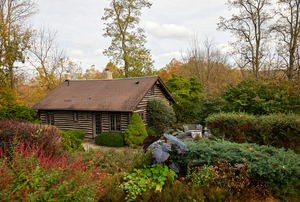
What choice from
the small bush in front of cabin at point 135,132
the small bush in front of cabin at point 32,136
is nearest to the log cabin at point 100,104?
the small bush in front of cabin at point 135,132

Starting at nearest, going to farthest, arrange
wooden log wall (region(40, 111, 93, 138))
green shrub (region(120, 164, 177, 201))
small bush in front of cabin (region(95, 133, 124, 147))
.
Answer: green shrub (region(120, 164, 177, 201)) < small bush in front of cabin (region(95, 133, 124, 147)) < wooden log wall (region(40, 111, 93, 138))

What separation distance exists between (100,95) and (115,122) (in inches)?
119

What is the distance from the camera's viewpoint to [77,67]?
1271 inches

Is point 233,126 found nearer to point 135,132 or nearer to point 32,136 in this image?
point 135,132

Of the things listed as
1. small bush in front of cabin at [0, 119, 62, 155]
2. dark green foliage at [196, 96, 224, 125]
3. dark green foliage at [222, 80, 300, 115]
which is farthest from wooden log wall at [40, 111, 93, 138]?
A: dark green foliage at [222, 80, 300, 115]

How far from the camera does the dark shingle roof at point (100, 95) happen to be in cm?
1487

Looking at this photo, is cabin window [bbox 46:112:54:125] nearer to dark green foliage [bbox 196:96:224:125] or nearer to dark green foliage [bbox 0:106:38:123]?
dark green foliage [bbox 0:106:38:123]

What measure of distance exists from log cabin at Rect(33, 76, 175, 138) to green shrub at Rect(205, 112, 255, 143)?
6.35 metres

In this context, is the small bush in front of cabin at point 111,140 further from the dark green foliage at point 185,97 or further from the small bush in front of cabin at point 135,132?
the dark green foliage at point 185,97

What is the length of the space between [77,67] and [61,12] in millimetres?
20670

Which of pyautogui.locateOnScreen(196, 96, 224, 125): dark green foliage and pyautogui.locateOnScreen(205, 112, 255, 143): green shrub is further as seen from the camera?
pyautogui.locateOnScreen(196, 96, 224, 125): dark green foliage

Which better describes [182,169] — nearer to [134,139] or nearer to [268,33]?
[134,139]

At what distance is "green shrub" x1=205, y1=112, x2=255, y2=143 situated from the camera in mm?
8148

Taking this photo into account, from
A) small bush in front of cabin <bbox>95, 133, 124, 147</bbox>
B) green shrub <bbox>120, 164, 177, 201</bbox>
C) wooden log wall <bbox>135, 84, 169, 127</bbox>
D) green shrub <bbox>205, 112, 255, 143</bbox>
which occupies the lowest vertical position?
small bush in front of cabin <bbox>95, 133, 124, 147</bbox>
